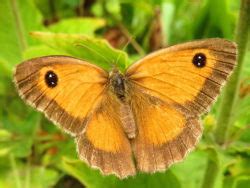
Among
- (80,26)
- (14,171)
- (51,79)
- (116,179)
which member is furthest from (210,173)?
(80,26)

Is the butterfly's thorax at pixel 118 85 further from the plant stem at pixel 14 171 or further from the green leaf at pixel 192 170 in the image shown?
the plant stem at pixel 14 171

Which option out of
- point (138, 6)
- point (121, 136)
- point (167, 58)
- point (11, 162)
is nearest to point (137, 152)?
point (121, 136)

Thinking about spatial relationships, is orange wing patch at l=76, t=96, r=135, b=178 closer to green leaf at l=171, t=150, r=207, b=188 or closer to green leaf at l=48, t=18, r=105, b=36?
green leaf at l=171, t=150, r=207, b=188

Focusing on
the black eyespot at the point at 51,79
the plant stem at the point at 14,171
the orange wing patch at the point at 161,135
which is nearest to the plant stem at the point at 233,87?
the orange wing patch at the point at 161,135

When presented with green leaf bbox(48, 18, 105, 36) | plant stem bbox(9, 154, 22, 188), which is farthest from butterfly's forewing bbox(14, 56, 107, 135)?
green leaf bbox(48, 18, 105, 36)

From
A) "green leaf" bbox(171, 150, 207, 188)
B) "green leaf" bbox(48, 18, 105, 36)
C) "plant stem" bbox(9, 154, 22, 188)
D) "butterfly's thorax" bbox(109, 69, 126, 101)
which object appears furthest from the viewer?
"green leaf" bbox(48, 18, 105, 36)
